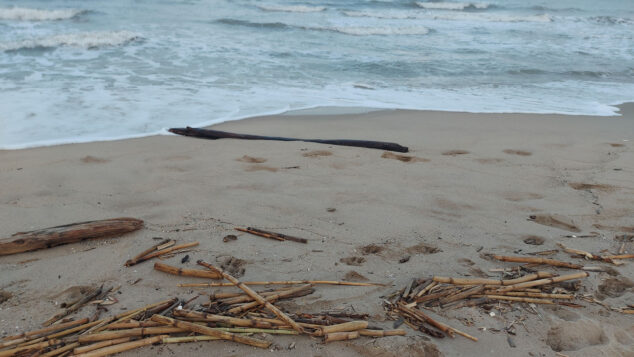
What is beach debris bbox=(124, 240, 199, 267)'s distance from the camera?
7.75 ft

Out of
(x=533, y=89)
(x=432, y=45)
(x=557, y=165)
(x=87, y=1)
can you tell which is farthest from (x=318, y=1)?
(x=557, y=165)

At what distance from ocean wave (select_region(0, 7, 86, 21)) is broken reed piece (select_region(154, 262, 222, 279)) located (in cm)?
1545

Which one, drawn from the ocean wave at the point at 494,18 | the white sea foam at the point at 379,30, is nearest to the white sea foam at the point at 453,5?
the ocean wave at the point at 494,18

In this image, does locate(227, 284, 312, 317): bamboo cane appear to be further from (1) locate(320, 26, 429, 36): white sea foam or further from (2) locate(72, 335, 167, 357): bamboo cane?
(1) locate(320, 26, 429, 36): white sea foam

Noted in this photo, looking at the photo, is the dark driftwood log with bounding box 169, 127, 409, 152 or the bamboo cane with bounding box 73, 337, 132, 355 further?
the dark driftwood log with bounding box 169, 127, 409, 152

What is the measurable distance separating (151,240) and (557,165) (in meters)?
3.42

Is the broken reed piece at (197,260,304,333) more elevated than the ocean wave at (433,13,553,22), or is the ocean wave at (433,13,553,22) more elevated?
the ocean wave at (433,13,553,22)

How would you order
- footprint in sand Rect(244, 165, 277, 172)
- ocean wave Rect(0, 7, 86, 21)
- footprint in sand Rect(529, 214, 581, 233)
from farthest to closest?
ocean wave Rect(0, 7, 86, 21) < footprint in sand Rect(244, 165, 277, 172) < footprint in sand Rect(529, 214, 581, 233)

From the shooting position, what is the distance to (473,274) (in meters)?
2.34

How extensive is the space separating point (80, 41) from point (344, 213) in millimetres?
9822

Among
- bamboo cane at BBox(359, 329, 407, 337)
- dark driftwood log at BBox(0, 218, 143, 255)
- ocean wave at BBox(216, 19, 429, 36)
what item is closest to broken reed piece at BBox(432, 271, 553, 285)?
bamboo cane at BBox(359, 329, 407, 337)

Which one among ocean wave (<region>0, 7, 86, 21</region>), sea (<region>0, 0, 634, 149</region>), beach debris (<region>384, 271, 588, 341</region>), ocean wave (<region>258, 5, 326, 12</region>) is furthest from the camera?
ocean wave (<region>258, 5, 326, 12</region>)

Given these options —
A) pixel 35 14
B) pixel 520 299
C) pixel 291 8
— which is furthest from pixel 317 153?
pixel 291 8

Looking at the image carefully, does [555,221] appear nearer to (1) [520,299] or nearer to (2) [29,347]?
(1) [520,299]
